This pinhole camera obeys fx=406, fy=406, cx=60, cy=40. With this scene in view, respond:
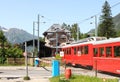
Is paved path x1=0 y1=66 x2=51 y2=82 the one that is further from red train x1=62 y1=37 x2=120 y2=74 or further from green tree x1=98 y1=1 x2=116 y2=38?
green tree x1=98 y1=1 x2=116 y2=38

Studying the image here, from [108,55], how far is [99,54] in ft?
9.04

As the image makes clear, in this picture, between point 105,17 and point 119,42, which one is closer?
point 119,42

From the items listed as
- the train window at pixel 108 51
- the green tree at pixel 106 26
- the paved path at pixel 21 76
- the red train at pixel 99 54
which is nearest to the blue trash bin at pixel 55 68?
the paved path at pixel 21 76

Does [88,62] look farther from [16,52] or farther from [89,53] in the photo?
[16,52]

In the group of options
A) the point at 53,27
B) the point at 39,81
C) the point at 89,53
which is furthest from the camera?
the point at 53,27

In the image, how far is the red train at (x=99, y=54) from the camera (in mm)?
25872

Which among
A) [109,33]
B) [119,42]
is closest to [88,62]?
[119,42]

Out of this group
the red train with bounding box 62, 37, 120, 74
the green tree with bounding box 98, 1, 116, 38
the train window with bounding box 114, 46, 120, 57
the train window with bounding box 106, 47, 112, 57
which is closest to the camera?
the train window with bounding box 114, 46, 120, 57

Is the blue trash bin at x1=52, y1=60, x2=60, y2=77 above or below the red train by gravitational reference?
below

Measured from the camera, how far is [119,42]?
24.9m

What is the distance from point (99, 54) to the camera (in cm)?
3031

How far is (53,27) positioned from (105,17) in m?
24.9

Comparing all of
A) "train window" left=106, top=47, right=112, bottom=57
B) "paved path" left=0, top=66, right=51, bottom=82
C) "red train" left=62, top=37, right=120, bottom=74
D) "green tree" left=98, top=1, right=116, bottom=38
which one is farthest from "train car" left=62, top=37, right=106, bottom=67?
"green tree" left=98, top=1, right=116, bottom=38

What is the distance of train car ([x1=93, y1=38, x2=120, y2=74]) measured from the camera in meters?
25.6
